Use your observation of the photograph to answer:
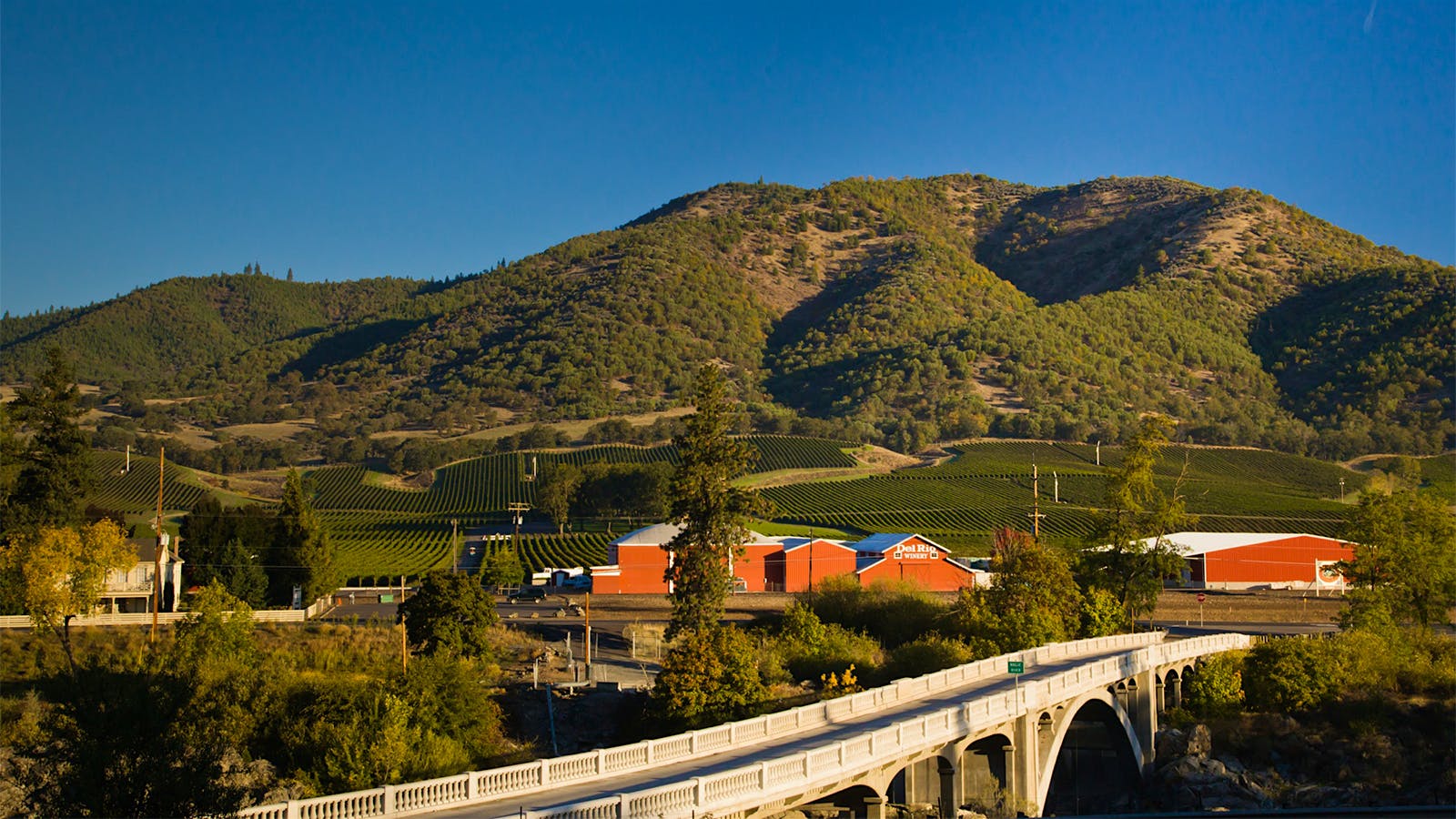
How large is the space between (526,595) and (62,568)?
34784 mm

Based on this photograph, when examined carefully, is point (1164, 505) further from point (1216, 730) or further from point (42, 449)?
point (42, 449)

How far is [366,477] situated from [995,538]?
83.3 metres

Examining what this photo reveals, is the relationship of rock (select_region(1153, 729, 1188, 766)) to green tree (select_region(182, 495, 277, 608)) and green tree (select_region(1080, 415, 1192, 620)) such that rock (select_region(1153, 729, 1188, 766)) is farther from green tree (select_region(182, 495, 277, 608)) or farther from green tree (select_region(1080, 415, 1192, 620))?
green tree (select_region(182, 495, 277, 608))

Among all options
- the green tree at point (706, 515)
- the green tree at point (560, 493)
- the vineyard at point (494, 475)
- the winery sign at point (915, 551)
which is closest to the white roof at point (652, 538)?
the winery sign at point (915, 551)

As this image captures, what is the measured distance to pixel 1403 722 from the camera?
5084 cm

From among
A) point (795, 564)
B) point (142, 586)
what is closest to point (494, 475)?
point (795, 564)

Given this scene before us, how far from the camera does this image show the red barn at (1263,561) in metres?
85.8

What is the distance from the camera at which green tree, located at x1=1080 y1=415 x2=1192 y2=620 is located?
6103 cm

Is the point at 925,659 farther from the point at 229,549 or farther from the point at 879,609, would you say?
the point at 229,549

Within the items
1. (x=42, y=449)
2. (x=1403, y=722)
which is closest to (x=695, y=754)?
(x=1403, y=722)

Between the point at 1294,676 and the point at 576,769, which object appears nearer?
the point at 576,769

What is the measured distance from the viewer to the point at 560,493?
111 metres

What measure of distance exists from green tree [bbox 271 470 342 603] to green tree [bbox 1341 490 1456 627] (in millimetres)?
50791

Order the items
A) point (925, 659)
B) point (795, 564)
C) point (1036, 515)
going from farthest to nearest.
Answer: point (795, 564) → point (1036, 515) → point (925, 659)
